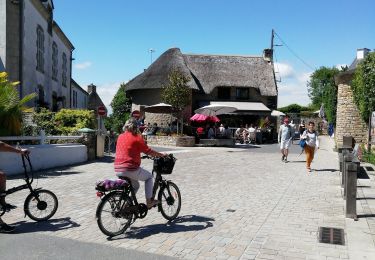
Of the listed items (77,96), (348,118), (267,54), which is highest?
(267,54)

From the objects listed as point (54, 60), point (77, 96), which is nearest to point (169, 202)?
point (54, 60)

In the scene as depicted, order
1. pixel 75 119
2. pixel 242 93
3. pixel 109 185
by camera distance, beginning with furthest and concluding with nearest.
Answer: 1. pixel 242 93
2. pixel 75 119
3. pixel 109 185

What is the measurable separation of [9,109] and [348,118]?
1905cm

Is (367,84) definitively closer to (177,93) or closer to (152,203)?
(177,93)

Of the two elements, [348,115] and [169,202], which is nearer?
[169,202]

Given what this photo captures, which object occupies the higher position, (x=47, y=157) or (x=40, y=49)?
(x=40, y=49)

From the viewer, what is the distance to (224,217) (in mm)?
6816

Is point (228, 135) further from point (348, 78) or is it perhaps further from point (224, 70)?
point (224, 70)

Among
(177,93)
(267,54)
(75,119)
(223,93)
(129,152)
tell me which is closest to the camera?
(129,152)

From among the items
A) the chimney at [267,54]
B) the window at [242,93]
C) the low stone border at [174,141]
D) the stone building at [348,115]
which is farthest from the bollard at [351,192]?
the chimney at [267,54]

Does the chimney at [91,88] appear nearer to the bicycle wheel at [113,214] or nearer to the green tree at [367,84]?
the green tree at [367,84]

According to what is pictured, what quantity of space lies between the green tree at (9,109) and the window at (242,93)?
92.2 ft

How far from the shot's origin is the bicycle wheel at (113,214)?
5465 millimetres

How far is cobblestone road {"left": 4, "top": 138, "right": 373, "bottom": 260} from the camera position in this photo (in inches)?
204
